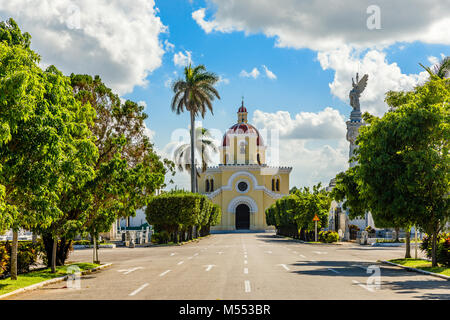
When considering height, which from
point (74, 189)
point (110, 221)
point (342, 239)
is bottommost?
point (342, 239)

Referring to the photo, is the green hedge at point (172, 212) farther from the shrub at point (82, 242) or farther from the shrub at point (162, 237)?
the shrub at point (82, 242)

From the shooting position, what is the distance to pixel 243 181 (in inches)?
3413

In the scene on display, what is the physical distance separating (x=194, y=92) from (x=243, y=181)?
39102mm

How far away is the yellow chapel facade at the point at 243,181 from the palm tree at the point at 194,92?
36.0 m

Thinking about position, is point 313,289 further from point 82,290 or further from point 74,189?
point 74,189

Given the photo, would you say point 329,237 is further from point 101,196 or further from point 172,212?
point 101,196

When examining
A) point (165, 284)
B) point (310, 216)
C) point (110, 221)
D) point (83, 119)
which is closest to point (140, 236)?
point (310, 216)

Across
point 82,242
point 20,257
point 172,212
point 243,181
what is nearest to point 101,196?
point 20,257

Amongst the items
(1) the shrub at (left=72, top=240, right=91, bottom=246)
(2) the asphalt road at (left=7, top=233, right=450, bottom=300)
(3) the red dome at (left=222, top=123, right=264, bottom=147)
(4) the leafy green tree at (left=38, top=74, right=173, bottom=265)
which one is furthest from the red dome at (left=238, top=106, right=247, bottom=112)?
(2) the asphalt road at (left=7, top=233, right=450, bottom=300)

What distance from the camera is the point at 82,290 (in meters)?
14.0

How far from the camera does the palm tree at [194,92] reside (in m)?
49.5

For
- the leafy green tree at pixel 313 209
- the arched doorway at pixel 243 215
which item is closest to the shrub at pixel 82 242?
the leafy green tree at pixel 313 209
